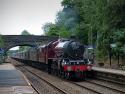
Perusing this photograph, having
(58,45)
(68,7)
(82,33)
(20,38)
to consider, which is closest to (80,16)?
(82,33)

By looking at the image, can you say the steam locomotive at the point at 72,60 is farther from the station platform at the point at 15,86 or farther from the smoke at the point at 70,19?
the smoke at the point at 70,19

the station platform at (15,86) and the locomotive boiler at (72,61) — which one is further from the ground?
the locomotive boiler at (72,61)

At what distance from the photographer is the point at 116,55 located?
4544cm

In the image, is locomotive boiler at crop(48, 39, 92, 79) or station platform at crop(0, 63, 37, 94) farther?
locomotive boiler at crop(48, 39, 92, 79)

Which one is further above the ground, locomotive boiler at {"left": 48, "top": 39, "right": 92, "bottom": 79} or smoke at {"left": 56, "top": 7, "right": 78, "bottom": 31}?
smoke at {"left": 56, "top": 7, "right": 78, "bottom": 31}

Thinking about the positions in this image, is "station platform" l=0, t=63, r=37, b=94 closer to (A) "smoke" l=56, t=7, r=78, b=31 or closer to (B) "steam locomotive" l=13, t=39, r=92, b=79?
(B) "steam locomotive" l=13, t=39, r=92, b=79

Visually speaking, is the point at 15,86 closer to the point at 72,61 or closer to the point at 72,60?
the point at 72,61

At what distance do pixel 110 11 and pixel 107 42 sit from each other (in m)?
5.43

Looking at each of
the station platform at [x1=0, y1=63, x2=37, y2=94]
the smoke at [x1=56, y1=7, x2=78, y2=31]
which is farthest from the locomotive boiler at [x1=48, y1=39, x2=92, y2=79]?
the smoke at [x1=56, y1=7, x2=78, y2=31]

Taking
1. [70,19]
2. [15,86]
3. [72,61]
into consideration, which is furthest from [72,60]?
[70,19]

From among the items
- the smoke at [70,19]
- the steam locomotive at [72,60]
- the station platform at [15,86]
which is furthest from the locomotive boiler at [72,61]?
the smoke at [70,19]

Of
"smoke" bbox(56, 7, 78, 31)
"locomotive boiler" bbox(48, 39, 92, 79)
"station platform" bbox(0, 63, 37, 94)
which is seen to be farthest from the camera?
"smoke" bbox(56, 7, 78, 31)

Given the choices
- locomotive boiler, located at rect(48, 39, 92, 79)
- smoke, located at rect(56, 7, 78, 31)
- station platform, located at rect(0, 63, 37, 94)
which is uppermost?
smoke, located at rect(56, 7, 78, 31)

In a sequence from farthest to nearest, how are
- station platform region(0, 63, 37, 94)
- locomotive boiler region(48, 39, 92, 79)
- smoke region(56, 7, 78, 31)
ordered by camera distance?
smoke region(56, 7, 78, 31) → locomotive boiler region(48, 39, 92, 79) → station platform region(0, 63, 37, 94)
